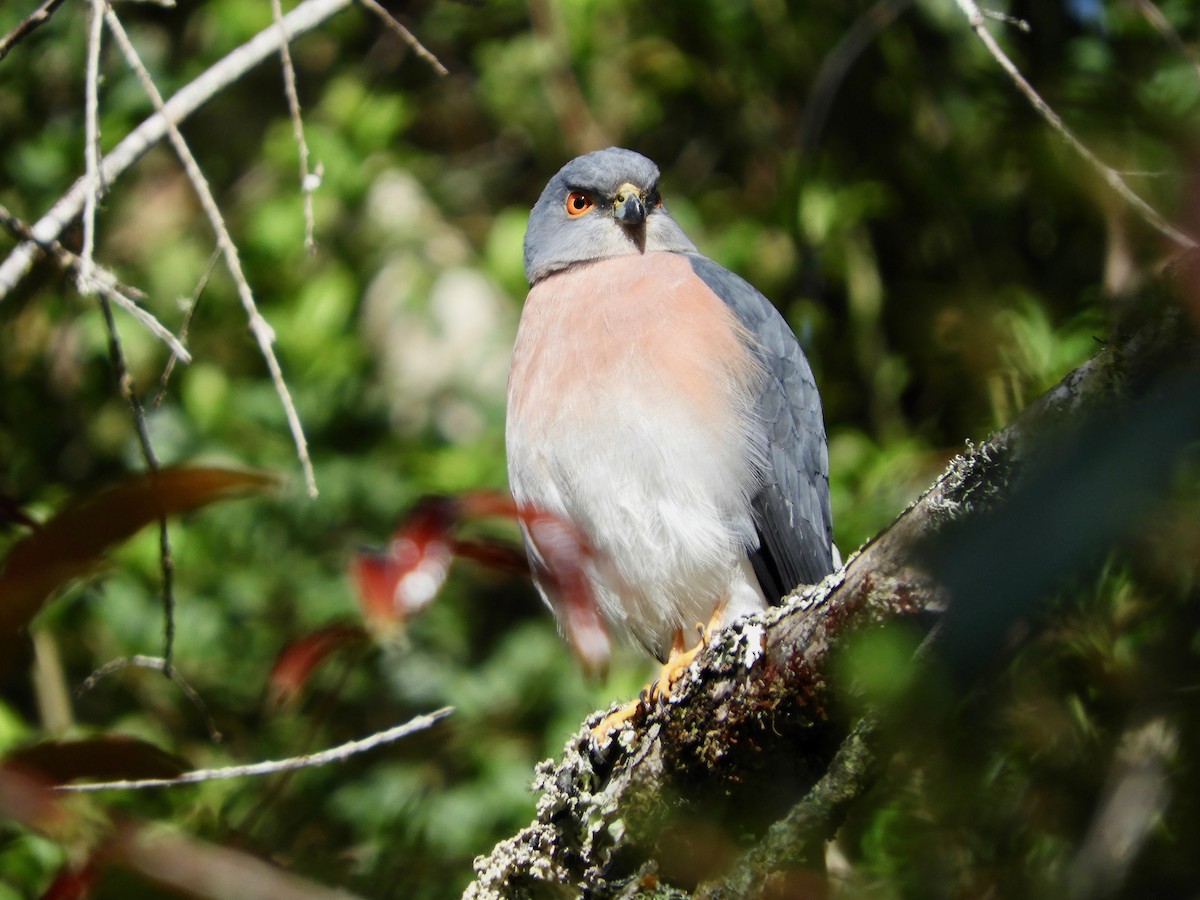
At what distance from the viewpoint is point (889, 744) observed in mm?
1902

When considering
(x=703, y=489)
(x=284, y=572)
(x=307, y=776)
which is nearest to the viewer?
(x=703, y=489)

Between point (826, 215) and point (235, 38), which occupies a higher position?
point (235, 38)

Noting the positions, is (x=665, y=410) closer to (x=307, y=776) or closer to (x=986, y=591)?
(x=307, y=776)

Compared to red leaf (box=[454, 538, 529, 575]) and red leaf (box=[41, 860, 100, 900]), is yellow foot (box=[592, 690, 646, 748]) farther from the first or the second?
red leaf (box=[41, 860, 100, 900])

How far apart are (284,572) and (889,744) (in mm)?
3309

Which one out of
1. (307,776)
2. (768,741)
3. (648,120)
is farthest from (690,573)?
(648,120)

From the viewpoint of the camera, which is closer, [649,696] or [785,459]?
[649,696]

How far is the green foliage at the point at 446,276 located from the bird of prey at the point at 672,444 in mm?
372

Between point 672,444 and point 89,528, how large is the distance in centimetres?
229

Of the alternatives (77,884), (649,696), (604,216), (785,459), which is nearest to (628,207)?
(604,216)

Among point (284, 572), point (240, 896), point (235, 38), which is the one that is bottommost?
point (284, 572)

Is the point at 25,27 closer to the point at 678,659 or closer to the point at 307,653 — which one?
the point at 307,653

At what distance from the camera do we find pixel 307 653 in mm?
1978

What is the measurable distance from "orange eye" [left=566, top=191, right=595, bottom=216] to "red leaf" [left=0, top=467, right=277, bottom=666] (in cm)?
323
